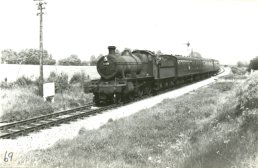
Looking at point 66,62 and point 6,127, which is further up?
point 66,62

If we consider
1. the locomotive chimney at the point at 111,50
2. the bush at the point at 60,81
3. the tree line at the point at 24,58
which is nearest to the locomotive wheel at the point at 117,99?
the locomotive chimney at the point at 111,50

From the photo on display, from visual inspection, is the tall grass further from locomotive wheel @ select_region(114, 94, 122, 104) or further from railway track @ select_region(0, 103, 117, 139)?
locomotive wheel @ select_region(114, 94, 122, 104)

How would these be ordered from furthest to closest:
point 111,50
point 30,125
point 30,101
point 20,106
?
point 111,50, point 30,101, point 20,106, point 30,125

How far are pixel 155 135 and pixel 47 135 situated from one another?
3913 mm

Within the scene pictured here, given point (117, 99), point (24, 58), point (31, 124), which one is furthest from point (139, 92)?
point (24, 58)

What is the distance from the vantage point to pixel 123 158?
7836mm

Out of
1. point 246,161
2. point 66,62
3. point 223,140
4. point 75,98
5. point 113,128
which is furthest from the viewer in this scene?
point 66,62

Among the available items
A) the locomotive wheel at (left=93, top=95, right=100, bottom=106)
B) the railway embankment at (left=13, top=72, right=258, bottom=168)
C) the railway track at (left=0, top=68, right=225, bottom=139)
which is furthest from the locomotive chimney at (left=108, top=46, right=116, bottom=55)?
the railway embankment at (left=13, top=72, right=258, bottom=168)

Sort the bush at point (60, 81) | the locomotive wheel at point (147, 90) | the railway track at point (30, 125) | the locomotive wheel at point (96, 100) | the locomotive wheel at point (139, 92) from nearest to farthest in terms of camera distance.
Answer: the railway track at point (30, 125) → the locomotive wheel at point (96, 100) → the locomotive wheel at point (139, 92) → the locomotive wheel at point (147, 90) → the bush at point (60, 81)

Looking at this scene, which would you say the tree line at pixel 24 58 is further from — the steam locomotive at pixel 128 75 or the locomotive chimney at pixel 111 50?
the locomotive chimney at pixel 111 50

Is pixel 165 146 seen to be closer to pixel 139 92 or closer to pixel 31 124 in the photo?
pixel 31 124

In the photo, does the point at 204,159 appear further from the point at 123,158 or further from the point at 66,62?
the point at 66,62

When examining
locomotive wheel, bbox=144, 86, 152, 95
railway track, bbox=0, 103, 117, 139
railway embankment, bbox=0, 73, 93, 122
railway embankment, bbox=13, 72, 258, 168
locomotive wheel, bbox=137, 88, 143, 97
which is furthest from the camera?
locomotive wheel, bbox=144, 86, 152, 95

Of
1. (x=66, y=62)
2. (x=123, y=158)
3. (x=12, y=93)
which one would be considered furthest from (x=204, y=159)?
(x=66, y=62)
